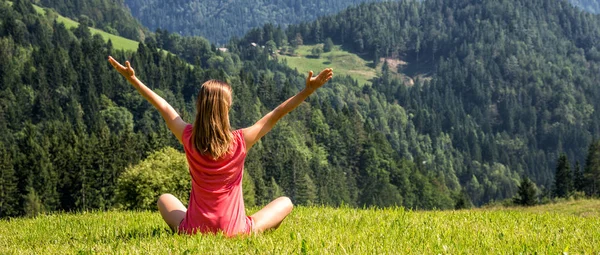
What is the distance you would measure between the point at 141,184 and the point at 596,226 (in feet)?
131

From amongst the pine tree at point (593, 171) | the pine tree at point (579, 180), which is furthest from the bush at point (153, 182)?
the pine tree at point (579, 180)

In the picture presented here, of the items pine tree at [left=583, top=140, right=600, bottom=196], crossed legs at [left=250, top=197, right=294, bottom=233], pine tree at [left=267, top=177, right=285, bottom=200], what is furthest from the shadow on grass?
pine tree at [left=267, top=177, right=285, bottom=200]

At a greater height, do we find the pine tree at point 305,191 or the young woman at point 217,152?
the young woman at point 217,152

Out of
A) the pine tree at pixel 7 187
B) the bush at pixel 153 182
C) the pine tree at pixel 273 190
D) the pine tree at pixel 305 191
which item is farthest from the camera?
the pine tree at pixel 305 191

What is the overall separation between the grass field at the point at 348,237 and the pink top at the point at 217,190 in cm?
30

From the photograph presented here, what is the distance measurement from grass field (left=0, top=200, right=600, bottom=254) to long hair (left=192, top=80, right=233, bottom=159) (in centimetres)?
119

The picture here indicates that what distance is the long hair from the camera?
798 cm

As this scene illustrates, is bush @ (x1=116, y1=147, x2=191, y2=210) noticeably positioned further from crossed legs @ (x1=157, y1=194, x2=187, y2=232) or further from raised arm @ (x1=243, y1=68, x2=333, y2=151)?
raised arm @ (x1=243, y1=68, x2=333, y2=151)

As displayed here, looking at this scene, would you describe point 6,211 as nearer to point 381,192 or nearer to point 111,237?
point 111,237

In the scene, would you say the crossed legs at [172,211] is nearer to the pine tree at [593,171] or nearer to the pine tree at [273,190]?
the pine tree at [593,171]

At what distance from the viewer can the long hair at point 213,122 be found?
26.2 feet

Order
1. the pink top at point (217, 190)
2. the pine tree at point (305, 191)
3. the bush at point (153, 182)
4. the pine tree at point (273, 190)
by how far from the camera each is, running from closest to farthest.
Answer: the pink top at point (217, 190) < the bush at point (153, 182) < the pine tree at point (273, 190) < the pine tree at point (305, 191)

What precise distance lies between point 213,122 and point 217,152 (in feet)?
1.31

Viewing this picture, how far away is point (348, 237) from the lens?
8.27 meters
